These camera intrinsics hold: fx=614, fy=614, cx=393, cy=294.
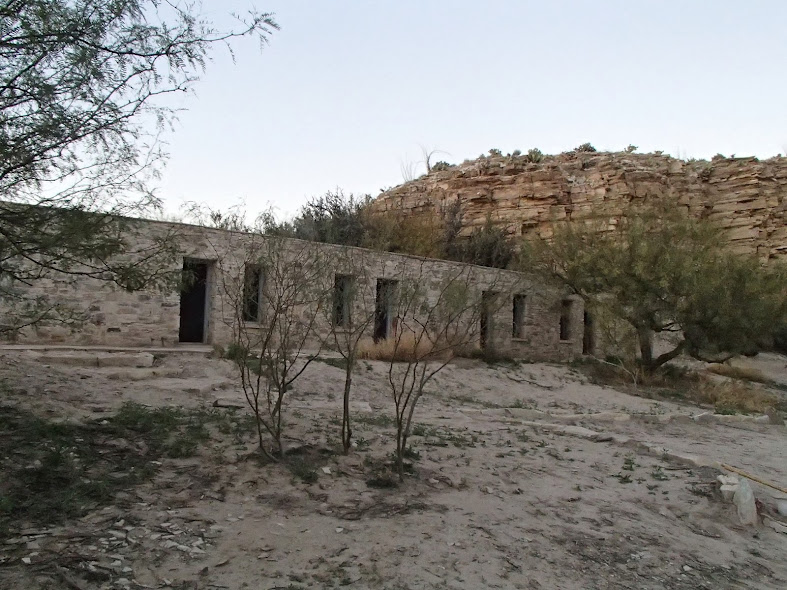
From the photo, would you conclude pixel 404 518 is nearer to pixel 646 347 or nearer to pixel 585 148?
pixel 646 347

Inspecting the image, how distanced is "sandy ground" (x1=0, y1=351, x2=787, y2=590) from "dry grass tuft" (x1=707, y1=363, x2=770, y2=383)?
14.7m

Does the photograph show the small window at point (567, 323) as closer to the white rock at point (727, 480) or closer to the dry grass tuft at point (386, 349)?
the dry grass tuft at point (386, 349)

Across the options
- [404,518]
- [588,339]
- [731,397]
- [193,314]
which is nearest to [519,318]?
[588,339]

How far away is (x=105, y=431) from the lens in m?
6.09

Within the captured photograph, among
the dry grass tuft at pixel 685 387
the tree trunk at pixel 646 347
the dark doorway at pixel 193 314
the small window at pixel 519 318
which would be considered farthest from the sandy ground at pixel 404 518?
the small window at pixel 519 318

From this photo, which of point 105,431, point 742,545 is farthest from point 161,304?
point 742,545

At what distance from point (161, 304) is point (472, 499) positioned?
9301 millimetres

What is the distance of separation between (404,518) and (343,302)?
8.22 feet

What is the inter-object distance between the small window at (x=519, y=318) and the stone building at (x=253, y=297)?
0.11 feet

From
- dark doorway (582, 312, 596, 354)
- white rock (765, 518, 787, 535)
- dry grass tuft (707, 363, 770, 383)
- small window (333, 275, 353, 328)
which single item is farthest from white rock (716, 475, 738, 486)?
dry grass tuft (707, 363, 770, 383)

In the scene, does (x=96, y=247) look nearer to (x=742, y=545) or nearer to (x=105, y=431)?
(x=105, y=431)

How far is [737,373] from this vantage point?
2272 cm

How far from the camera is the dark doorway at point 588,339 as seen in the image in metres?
23.0

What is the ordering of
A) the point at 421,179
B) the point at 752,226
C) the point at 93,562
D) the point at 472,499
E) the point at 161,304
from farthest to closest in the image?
1. the point at 421,179
2. the point at 752,226
3. the point at 161,304
4. the point at 472,499
5. the point at 93,562
